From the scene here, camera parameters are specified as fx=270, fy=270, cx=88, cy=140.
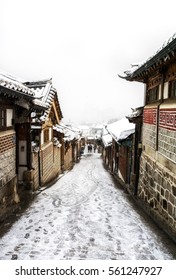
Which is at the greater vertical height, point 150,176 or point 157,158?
point 157,158

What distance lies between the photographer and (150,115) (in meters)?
11.3

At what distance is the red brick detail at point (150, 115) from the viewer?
10609 mm

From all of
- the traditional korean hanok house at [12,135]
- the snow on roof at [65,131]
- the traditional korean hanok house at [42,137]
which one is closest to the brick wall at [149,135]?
the traditional korean hanok house at [12,135]

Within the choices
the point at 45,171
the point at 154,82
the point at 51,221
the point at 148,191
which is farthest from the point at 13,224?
the point at 45,171

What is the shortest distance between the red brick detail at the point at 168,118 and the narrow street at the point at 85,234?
10.7ft

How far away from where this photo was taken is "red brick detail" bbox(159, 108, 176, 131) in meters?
8.16

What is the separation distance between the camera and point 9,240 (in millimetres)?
7430

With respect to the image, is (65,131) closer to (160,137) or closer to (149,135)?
(149,135)

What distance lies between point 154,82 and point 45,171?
1007 centimetres

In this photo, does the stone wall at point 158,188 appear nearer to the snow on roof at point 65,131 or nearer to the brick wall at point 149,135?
the brick wall at point 149,135

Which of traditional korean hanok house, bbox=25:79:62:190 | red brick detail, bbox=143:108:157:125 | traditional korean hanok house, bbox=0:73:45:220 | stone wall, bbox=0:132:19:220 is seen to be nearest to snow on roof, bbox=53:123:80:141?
traditional korean hanok house, bbox=25:79:62:190

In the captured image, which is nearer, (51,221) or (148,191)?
(51,221)

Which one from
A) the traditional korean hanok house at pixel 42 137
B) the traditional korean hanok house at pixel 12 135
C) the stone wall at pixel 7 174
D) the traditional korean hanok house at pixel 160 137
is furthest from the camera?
the traditional korean hanok house at pixel 42 137
